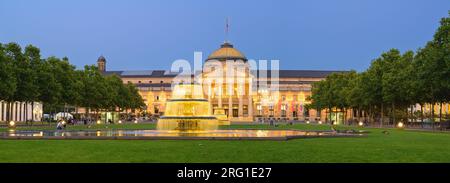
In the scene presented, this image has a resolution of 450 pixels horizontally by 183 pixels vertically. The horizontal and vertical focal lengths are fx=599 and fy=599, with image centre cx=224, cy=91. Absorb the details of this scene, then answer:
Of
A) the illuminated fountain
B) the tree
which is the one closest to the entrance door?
the tree

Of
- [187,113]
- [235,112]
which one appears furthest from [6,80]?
[235,112]

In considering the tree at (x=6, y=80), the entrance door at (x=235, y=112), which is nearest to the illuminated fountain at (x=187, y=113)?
the tree at (x=6, y=80)

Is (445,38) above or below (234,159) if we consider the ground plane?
above

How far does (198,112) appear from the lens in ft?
150

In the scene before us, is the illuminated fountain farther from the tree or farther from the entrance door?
the entrance door

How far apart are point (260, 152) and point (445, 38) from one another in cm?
4382

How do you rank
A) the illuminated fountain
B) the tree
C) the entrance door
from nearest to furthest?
the illuminated fountain < the tree < the entrance door

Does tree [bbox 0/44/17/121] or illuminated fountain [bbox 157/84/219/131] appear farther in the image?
tree [bbox 0/44/17/121]

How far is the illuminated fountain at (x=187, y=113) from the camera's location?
43.2 meters

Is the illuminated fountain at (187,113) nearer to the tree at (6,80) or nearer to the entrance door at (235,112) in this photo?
the tree at (6,80)

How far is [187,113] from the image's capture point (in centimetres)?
4516

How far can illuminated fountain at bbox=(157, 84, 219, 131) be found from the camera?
43219 mm
